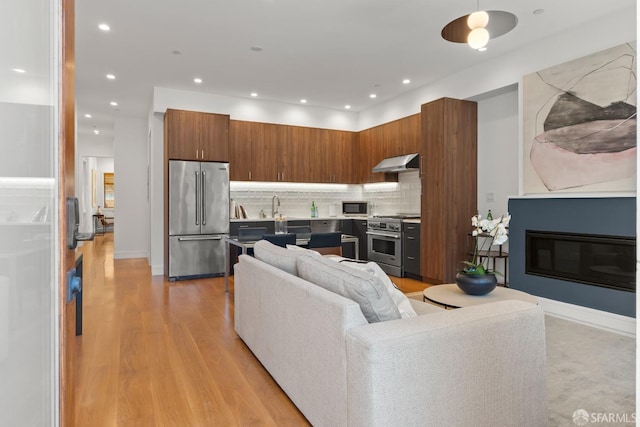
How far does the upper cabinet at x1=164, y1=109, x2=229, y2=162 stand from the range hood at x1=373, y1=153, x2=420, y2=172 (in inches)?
100

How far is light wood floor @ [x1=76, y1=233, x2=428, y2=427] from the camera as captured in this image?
2.15 meters

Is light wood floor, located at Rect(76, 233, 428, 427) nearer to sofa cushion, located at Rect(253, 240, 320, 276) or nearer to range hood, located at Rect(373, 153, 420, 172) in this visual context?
sofa cushion, located at Rect(253, 240, 320, 276)

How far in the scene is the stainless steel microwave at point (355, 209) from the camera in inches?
294

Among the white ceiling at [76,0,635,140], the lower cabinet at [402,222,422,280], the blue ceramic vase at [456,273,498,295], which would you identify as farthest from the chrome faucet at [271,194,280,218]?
the blue ceramic vase at [456,273,498,295]

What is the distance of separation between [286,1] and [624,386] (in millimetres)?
3857

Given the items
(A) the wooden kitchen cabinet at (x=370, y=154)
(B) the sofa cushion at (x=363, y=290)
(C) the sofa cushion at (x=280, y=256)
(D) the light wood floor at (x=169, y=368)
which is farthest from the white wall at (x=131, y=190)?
(B) the sofa cushion at (x=363, y=290)

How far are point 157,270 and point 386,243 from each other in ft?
12.3

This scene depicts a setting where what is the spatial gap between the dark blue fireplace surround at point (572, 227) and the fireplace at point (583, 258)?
5 cm

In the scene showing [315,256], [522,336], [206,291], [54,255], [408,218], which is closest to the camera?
Answer: [54,255]

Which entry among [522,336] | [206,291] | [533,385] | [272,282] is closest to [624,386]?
[533,385]

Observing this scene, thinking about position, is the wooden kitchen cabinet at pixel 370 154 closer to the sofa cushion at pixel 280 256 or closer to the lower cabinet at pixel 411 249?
the lower cabinet at pixel 411 249

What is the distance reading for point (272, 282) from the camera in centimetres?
245

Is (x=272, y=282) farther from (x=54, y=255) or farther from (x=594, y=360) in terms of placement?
(x=594, y=360)

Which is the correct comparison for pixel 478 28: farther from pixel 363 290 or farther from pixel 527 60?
pixel 363 290
